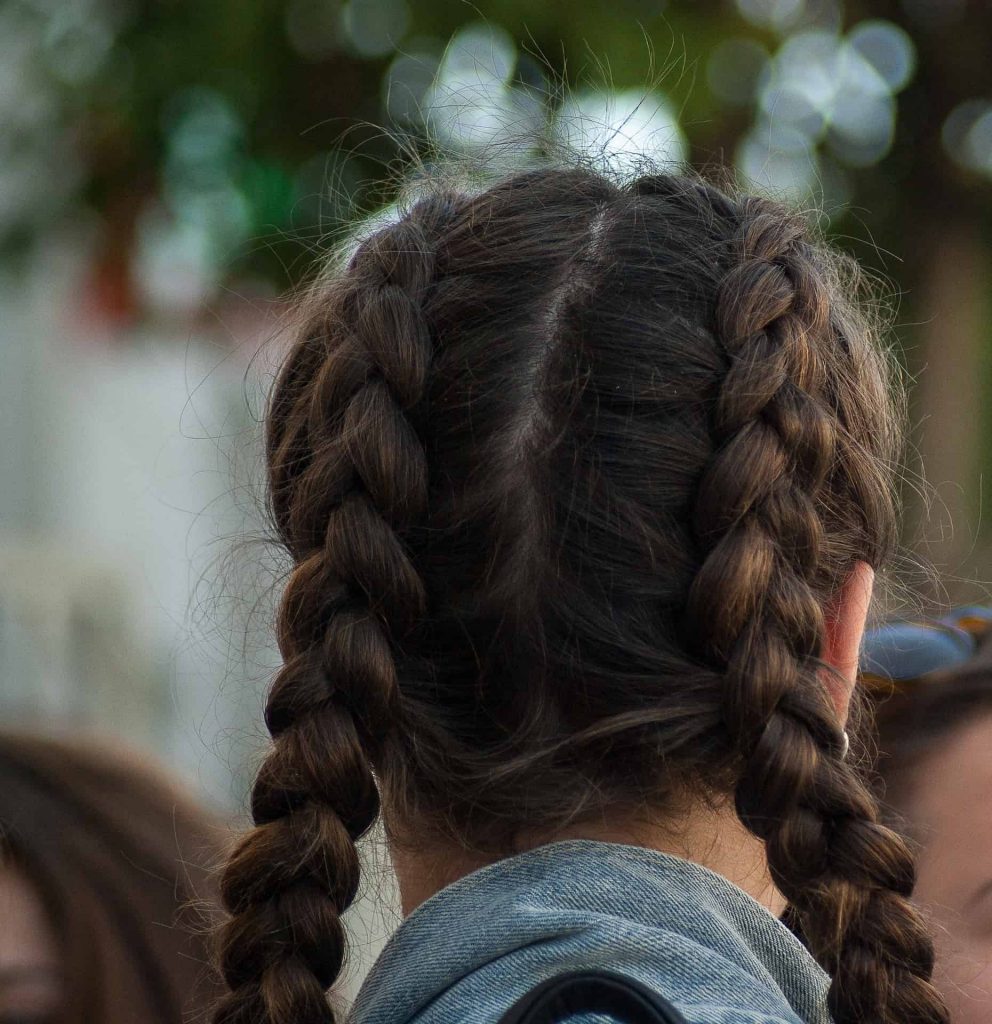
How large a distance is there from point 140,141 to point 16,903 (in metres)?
2.57

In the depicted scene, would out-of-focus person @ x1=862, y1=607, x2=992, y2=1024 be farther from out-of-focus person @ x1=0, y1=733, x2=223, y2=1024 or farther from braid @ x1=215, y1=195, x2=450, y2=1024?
out-of-focus person @ x1=0, y1=733, x2=223, y2=1024

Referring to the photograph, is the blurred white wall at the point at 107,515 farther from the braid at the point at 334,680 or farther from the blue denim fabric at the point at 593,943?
the blue denim fabric at the point at 593,943

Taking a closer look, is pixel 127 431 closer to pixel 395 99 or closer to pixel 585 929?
pixel 395 99

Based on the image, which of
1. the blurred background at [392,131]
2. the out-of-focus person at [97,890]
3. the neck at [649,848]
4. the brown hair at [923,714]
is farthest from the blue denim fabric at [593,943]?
the blurred background at [392,131]

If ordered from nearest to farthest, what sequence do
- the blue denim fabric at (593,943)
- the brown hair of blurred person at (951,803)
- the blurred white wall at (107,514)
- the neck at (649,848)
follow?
the blue denim fabric at (593,943)
the neck at (649,848)
the brown hair of blurred person at (951,803)
the blurred white wall at (107,514)

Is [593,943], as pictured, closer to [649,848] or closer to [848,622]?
[649,848]

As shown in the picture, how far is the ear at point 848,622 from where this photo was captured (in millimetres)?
1205

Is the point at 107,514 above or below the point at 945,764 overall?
below

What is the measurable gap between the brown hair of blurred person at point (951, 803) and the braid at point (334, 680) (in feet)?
2.46

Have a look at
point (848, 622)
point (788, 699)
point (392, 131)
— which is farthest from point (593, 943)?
point (392, 131)

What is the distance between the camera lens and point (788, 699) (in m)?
1.08

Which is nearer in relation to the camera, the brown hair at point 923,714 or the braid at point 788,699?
the braid at point 788,699

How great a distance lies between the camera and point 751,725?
42.0 inches

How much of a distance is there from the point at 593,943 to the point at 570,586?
0.94 ft
